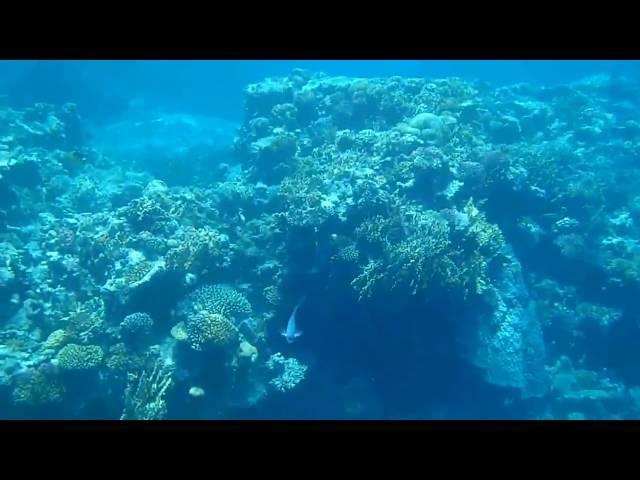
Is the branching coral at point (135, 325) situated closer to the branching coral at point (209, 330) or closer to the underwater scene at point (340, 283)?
the underwater scene at point (340, 283)

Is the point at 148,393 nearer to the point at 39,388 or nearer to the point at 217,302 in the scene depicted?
the point at 39,388

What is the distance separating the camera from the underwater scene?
8.87m

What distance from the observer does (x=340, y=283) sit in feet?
31.4

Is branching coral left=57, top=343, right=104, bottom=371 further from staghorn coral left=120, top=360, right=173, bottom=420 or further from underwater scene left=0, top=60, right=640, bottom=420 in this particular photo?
staghorn coral left=120, top=360, right=173, bottom=420

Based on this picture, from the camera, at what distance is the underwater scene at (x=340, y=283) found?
29.1 feet

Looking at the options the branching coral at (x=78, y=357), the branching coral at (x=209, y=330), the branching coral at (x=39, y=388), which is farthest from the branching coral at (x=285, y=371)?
the branching coral at (x=39, y=388)

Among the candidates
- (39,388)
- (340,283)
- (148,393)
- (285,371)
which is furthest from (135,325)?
(340,283)

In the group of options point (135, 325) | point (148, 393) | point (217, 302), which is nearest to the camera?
point (148, 393)

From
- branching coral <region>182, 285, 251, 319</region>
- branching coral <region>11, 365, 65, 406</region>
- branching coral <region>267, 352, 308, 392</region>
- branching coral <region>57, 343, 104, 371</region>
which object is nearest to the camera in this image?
branching coral <region>11, 365, 65, 406</region>

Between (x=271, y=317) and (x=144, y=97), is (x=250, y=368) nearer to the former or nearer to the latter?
(x=271, y=317)

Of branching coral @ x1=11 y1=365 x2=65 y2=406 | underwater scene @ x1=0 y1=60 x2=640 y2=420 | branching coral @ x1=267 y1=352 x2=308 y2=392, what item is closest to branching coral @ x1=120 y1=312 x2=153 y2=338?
underwater scene @ x1=0 y1=60 x2=640 y2=420
